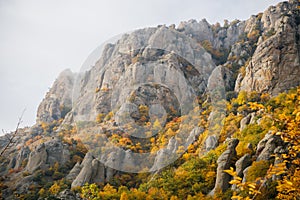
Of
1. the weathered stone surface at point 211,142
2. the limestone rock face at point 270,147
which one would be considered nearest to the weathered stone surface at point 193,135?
the weathered stone surface at point 211,142

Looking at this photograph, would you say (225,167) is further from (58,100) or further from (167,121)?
(58,100)

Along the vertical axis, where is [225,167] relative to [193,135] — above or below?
below

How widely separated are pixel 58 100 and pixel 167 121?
34.5 meters

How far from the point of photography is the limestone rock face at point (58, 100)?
6600cm

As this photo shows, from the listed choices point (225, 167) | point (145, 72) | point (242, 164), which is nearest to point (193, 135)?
point (225, 167)

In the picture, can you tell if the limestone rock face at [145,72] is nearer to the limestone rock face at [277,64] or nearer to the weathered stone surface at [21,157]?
the limestone rock face at [277,64]

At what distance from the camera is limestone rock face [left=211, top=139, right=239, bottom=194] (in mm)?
17953

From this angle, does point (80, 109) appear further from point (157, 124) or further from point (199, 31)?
point (199, 31)

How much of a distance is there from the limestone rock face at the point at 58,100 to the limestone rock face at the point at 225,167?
169 feet

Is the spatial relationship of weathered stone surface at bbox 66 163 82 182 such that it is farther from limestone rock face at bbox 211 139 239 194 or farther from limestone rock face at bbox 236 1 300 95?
limestone rock face at bbox 236 1 300 95

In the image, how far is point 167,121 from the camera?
149 ft

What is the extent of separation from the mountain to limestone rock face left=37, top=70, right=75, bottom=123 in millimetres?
369

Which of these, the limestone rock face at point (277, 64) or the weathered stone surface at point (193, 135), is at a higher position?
the limestone rock face at point (277, 64)

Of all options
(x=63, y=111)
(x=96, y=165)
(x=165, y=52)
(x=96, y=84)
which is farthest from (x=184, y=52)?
(x=96, y=165)
